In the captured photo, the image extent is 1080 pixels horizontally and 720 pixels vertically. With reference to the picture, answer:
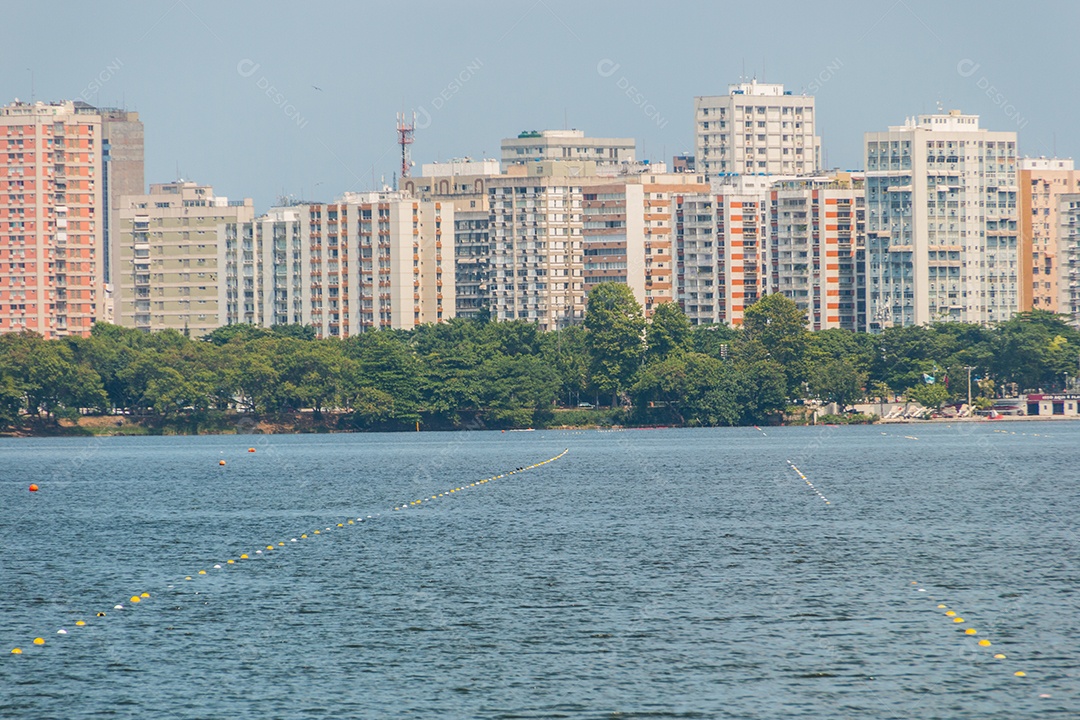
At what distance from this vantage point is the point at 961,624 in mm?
40812

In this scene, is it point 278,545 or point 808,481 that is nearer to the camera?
point 278,545

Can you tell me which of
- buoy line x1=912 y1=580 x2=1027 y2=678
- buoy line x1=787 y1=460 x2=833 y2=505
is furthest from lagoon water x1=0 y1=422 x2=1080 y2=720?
buoy line x1=787 y1=460 x2=833 y2=505

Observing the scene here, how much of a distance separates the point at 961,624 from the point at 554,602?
10.9 meters

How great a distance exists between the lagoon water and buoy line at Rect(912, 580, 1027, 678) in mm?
212

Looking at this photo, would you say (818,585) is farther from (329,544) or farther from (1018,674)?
(329,544)

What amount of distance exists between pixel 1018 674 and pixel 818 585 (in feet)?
43.7

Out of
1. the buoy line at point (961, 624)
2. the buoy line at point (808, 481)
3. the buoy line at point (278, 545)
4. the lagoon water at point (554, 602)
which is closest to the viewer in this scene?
the lagoon water at point (554, 602)

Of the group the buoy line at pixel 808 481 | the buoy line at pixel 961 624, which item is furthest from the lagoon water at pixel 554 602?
the buoy line at pixel 808 481

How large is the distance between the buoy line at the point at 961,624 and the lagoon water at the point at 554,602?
0.21 m

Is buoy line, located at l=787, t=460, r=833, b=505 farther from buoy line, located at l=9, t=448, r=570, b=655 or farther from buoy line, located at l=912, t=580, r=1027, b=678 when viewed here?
buoy line, located at l=912, t=580, r=1027, b=678

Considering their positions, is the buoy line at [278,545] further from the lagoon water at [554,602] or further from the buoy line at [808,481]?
the buoy line at [808,481]

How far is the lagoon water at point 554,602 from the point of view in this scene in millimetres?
33969

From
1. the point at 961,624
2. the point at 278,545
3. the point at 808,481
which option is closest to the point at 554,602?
the point at 961,624

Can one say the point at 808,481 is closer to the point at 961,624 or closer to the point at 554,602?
the point at 554,602
